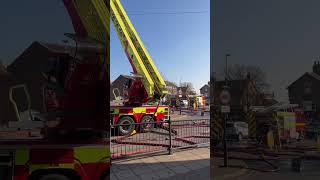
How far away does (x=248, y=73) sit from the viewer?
11.4ft

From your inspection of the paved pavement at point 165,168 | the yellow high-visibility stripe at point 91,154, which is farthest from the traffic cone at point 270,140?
the paved pavement at point 165,168

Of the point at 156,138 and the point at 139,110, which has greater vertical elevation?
the point at 139,110

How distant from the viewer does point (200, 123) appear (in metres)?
11.4

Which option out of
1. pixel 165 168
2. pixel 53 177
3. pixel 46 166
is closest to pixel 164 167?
pixel 165 168

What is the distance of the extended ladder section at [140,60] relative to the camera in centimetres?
1182

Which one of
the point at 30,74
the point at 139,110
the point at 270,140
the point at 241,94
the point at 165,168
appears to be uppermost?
the point at 30,74

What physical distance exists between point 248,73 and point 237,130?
0.58m

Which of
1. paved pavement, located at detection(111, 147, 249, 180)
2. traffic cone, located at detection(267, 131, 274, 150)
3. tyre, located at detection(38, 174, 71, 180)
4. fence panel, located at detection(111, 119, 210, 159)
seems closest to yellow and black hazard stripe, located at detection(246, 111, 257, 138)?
traffic cone, located at detection(267, 131, 274, 150)

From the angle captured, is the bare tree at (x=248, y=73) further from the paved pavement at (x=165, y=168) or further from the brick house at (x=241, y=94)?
the paved pavement at (x=165, y=168)

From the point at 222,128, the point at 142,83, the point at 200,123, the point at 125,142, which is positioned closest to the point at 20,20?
the point at 222,128

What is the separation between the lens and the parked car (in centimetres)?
363

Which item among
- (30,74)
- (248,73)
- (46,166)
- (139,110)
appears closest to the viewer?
(30,74)

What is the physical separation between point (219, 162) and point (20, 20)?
224 centimetres

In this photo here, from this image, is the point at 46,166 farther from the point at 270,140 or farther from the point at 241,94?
the point at 270,140
